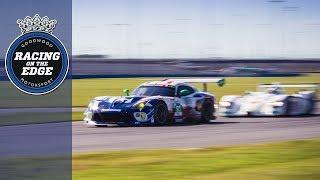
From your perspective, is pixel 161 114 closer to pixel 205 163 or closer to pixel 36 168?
pixel 205 163

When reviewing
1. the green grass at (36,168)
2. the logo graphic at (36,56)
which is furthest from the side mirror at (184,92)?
the green grass at (36,168)

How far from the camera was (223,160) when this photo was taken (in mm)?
9977

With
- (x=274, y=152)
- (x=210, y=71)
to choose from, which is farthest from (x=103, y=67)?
(x=274, y=152)

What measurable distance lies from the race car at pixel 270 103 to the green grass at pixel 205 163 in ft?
23.1

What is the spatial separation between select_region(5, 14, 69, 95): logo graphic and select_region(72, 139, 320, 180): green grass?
248 centimetres

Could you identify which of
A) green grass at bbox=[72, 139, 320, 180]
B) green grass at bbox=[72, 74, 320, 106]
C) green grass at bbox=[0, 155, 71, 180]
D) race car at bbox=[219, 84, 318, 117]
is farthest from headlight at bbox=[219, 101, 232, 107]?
green grass at bbox=[0, 155, 71, 180]

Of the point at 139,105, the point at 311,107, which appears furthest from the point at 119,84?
the point at 139,105

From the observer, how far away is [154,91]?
16328 mm

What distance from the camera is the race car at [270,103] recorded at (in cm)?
1883

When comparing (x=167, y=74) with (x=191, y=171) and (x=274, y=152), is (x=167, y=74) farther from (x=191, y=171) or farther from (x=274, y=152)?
(x=191, y=171)

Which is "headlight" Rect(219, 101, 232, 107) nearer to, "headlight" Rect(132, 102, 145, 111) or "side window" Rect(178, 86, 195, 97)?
"side window" Rect(178, 86, 195, 97)

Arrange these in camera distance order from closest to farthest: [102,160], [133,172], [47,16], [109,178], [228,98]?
[109,178]
[133,172]
[102,160]
[47,16]
[228,98]

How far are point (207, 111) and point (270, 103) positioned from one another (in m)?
2.55

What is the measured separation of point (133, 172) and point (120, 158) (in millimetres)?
1360
